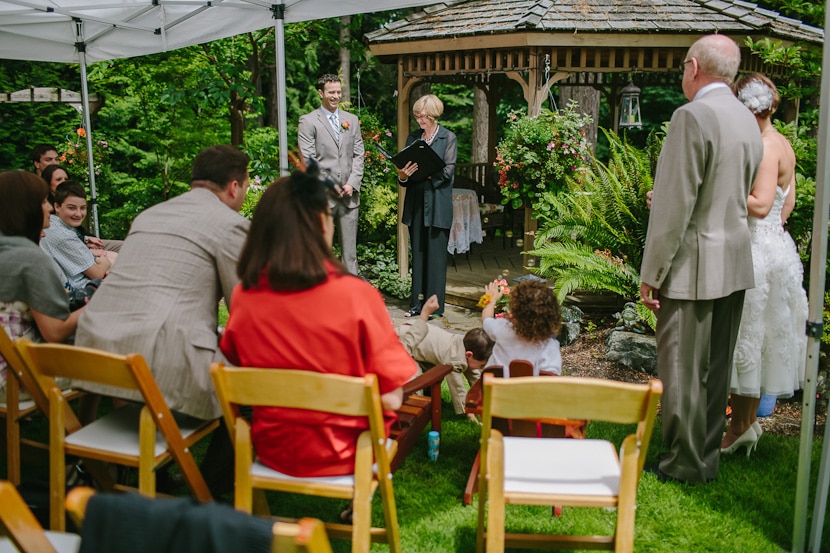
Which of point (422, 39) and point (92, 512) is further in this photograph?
point (422, 39)

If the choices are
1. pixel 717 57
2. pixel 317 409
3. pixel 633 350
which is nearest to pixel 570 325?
pixel 633 350

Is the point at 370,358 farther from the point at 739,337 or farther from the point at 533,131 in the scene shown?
the point at 533,131

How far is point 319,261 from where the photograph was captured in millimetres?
2627

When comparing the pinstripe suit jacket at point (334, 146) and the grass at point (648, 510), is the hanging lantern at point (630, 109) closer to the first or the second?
the pinstripe suit jacket at point (334, 146)

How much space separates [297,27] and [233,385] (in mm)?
9643

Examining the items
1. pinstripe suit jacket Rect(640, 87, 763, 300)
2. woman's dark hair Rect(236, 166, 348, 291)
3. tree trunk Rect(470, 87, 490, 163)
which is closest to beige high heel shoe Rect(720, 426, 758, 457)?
pinstripe suit jacket Rect(640, 87, 763, 300)

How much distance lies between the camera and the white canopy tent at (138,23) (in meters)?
5.16

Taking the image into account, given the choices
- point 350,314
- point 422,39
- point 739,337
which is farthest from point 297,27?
point 350,314

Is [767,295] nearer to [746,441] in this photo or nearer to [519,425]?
[746,441]

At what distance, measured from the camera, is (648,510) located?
365 cm

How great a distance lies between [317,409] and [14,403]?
1707 mm

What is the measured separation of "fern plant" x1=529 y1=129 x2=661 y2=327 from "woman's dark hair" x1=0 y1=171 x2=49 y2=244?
4.06 m

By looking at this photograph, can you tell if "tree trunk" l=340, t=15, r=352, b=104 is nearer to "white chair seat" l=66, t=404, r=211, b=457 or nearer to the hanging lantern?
the hanging lantern

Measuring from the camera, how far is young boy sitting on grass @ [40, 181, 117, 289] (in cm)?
491
